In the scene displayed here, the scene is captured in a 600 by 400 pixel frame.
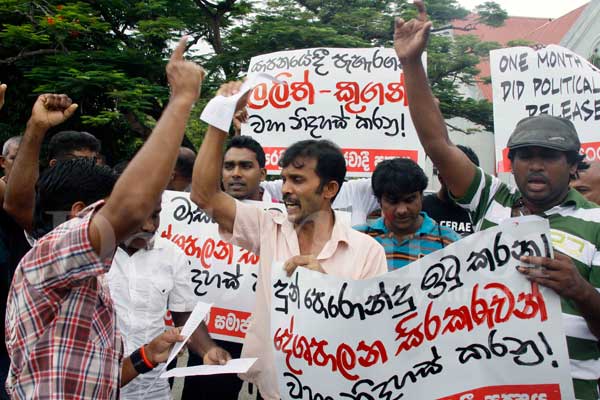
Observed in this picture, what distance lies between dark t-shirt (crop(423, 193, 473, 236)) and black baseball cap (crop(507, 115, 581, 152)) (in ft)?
5.61

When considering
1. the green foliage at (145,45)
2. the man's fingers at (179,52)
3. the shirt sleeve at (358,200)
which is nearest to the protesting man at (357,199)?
the shirt sleeve at (358,200)

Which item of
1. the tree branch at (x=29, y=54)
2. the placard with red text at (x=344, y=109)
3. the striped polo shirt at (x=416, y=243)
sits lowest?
the striped polo shirt at (x=416, y=243)

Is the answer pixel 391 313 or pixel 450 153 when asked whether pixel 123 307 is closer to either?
pixel 391 313

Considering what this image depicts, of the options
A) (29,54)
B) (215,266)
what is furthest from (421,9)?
(29,54)

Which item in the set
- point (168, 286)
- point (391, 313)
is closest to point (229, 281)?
point (168, 286)

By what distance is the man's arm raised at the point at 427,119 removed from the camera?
246cm

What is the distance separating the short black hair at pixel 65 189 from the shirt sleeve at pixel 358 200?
2.90 meters

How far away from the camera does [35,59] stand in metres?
11.7

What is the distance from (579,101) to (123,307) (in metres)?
3.71

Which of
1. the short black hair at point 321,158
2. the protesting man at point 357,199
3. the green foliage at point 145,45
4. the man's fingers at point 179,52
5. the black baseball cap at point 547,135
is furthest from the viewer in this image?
the green foliage at point 145,45

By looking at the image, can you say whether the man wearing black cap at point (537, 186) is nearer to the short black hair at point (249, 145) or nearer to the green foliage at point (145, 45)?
the short black hair at point (249, 145)

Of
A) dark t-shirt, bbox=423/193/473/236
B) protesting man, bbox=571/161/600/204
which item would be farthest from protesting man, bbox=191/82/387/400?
protesting man, bbox=571/161/600/204

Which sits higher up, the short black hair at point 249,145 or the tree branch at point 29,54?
the tree branch at point 29,54

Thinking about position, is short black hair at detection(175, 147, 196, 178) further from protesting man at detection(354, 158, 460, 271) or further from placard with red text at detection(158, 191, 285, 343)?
protesting man at detection(354, 158, 460, 271)
